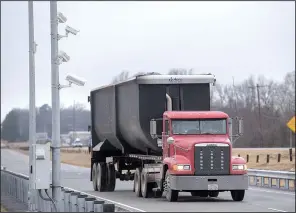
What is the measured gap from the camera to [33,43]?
2406cm

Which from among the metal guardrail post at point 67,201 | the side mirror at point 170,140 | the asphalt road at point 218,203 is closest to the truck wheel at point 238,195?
the asphalt road at point 218,203

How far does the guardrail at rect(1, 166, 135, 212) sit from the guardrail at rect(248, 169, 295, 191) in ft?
32.1

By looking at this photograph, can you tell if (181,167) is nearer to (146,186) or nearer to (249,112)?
(146,186)

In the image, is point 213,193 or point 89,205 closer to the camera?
point 89,205

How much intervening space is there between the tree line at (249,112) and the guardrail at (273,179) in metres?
3.58

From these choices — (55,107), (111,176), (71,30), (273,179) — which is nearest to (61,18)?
(71,30)

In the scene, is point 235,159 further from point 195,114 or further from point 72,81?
point 72,81

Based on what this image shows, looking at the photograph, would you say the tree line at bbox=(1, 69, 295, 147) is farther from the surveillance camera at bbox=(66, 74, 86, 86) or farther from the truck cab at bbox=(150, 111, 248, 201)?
the surveillance camera at bbox=(66, 74, 86, 86)

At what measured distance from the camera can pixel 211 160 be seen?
20.4 m

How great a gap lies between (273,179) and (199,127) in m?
11.0

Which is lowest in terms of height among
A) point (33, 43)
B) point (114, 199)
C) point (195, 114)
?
point (114, 199)

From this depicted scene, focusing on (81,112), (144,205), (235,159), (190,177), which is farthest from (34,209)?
(81,112)

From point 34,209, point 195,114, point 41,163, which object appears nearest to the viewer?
point 41,163

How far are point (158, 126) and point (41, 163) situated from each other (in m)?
7.66
